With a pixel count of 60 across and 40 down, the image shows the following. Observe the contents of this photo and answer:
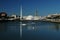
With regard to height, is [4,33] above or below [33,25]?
below

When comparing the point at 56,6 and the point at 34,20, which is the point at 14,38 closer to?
the point at 34,20

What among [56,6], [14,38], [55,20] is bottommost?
[14,38]

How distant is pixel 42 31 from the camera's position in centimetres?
197

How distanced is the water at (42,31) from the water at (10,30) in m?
0.10

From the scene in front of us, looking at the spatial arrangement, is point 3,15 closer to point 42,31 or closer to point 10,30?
point 10,30

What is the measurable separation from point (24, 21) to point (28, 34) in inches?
8.8

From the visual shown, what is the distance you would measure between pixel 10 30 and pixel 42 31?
517 millimetres

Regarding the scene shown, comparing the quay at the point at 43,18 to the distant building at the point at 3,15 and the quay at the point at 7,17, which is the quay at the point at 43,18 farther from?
the distant building at the point at 3,15

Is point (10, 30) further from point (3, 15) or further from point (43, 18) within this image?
point (43, 18)

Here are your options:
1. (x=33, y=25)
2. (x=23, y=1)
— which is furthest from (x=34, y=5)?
(x=33, y=25)

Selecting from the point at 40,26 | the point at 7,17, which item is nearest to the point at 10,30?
the point at 7,17

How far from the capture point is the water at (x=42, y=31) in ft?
6.43

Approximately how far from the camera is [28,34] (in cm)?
198

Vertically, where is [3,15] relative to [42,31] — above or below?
above
